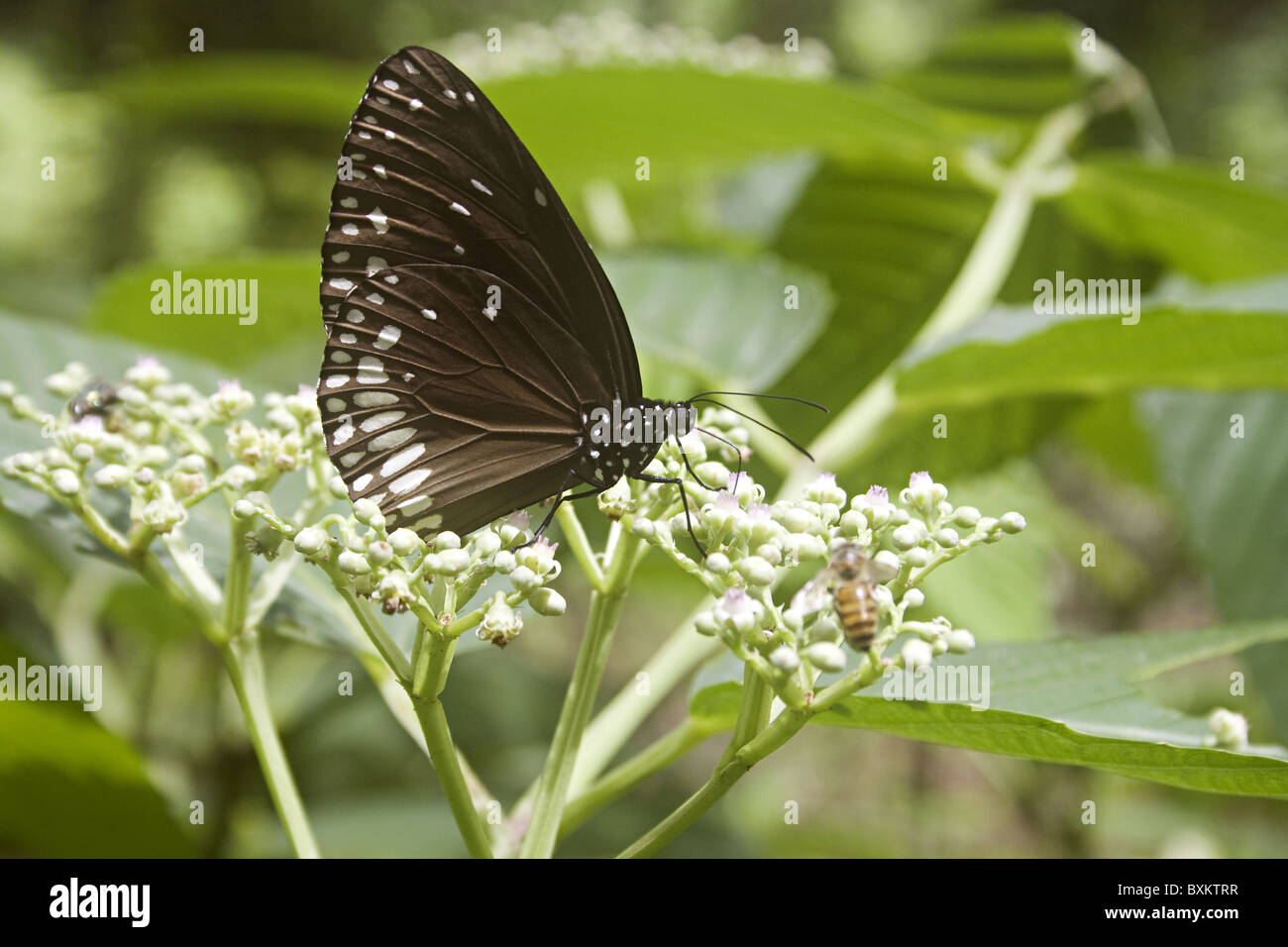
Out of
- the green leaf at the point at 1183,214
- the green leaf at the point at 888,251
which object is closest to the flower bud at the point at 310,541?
the green leaf at the point at 888,251

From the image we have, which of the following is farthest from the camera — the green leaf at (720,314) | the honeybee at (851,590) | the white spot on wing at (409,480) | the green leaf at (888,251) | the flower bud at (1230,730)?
the green leaf at (888,251)

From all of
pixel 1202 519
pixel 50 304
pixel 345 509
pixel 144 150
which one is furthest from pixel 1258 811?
pixel 144 150

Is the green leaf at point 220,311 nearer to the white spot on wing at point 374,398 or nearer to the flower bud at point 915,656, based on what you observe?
the white spot on wing at point 374,398

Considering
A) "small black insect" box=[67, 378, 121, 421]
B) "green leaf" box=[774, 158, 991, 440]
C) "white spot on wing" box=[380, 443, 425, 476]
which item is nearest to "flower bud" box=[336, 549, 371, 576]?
"white spot on wing" box=[380, 443, 425, 476]

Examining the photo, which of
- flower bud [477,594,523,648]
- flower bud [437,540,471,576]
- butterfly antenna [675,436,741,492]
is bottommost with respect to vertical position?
flower bud [477,594,523,648]

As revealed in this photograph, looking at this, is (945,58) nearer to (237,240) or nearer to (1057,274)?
(1057,274)

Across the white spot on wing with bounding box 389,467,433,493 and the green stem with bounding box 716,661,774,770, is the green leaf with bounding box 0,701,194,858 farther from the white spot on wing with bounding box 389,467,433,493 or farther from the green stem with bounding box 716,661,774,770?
the green stem with bounding box 716,661,774,770
